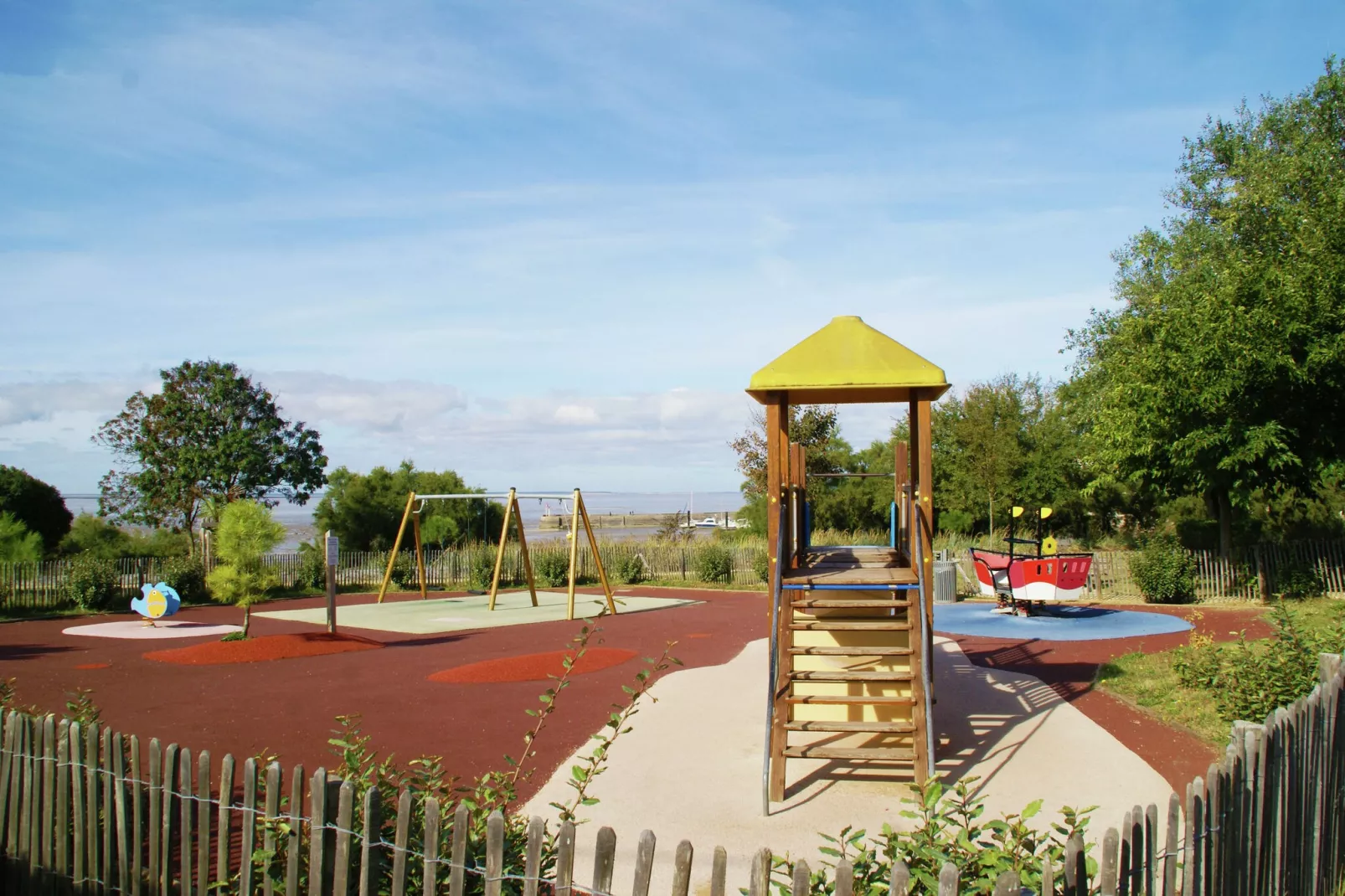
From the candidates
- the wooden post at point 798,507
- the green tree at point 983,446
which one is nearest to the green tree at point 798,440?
the green tree at point 983,446

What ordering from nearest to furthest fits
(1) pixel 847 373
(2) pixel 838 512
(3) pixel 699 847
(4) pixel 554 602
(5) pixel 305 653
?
(3) pixel 699 847 < (1) pixel 847 373 < (5) pixel 305 653 < (4) pixel 554 602 < (2) pixel 838 512

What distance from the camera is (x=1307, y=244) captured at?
20953 mm

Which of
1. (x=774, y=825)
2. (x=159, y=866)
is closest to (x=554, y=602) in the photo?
(x=774, y=825)

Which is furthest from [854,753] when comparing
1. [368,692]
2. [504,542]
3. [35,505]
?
[35,505]

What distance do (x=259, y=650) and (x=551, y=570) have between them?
14.3m

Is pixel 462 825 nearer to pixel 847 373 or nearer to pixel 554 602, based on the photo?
pixel 847 373

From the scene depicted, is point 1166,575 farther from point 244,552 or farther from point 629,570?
point 244,552

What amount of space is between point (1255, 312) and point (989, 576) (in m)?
7.46

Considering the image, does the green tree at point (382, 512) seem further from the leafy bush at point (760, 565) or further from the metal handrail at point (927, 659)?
the metal handrail at point (927, 659)

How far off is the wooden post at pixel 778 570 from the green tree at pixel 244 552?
9.87 meters

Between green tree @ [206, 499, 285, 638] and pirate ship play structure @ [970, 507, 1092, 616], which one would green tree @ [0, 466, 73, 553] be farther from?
pirate ship play structure @ [970, 507, 1092, 616]

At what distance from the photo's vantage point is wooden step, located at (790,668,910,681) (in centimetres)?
758

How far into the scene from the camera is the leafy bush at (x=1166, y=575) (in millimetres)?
21062

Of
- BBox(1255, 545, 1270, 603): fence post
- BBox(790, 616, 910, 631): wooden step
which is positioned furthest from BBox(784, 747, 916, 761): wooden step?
BBox(1255, 545, 1270, 603): fence post
